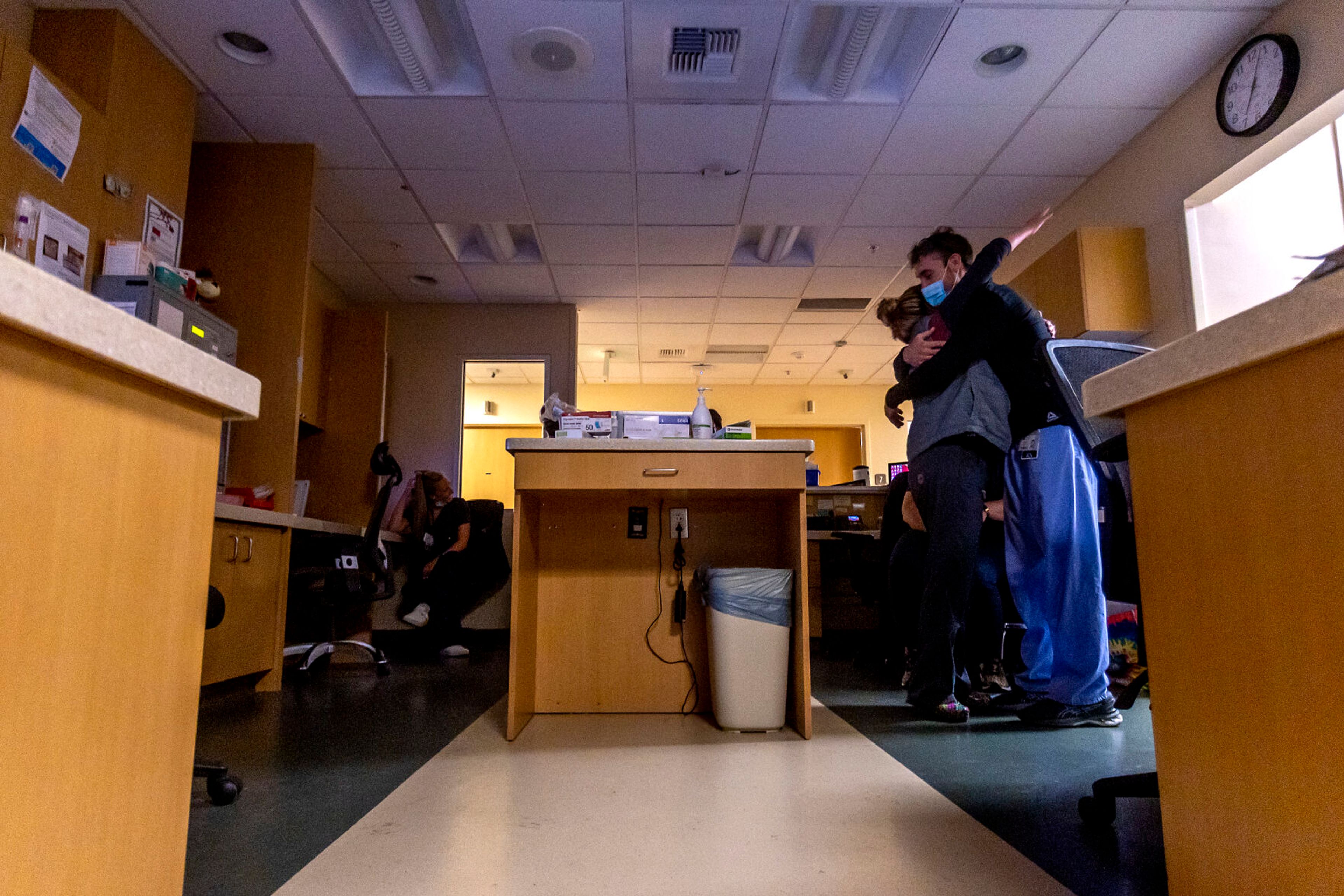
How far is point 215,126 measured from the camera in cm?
361

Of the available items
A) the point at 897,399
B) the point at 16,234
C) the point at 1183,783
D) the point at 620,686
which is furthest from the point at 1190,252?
the point at 16,234

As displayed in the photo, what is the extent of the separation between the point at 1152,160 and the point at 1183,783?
12.3ft

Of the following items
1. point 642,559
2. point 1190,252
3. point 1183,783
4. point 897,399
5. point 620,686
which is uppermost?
point 1190,252

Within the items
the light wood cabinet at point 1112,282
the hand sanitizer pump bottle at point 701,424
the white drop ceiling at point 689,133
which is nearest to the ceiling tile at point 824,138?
the white drop ceiling at point 689,133

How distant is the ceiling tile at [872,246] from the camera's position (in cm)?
474

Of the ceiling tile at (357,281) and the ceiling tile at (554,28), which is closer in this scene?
the ceiling tile at (554,28)

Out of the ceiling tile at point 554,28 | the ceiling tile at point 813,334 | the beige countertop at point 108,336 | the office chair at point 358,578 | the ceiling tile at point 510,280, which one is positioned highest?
the ceiling tile at point 554,28

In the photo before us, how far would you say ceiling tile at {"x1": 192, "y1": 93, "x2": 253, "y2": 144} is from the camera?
3449mm

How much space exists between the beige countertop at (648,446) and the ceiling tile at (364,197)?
2.56m

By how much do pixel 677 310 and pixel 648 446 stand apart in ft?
14.0

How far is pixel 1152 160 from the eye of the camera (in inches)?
142

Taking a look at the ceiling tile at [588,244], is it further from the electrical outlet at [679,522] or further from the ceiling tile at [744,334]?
the electrical outlet at [679,522]

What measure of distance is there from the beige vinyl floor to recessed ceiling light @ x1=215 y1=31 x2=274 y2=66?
290 cm

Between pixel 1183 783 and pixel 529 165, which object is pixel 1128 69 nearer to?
pixel 529 165
